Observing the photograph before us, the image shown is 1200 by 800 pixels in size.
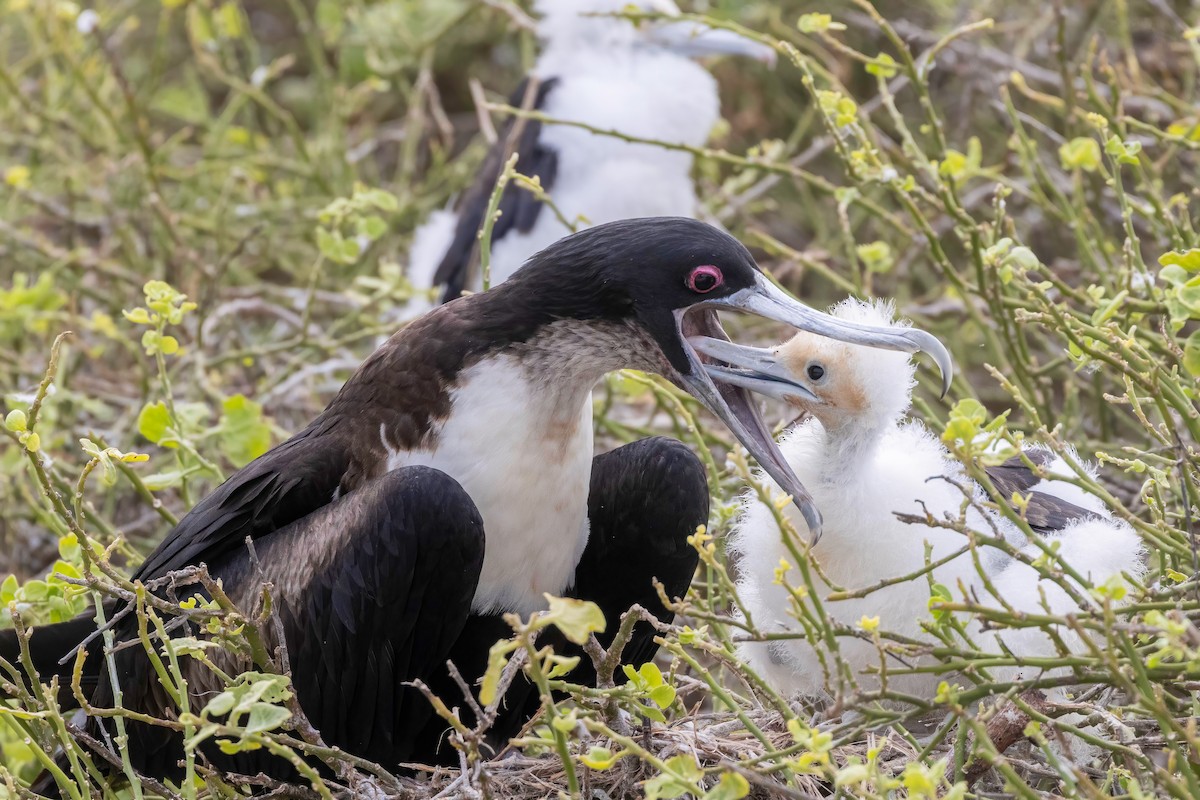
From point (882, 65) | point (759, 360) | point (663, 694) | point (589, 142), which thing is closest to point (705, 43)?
point (589, 142)

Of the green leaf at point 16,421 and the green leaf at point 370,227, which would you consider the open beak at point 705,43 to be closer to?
the green leaf at point 370,227

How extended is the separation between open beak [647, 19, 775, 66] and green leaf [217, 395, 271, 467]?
7.74 ft

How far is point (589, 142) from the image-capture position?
5.16 meters

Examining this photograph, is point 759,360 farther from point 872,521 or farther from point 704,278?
point 872,521

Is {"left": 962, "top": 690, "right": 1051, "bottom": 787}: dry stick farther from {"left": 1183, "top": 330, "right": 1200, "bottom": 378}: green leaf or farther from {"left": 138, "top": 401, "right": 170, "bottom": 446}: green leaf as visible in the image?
{"left": 138, "top": 401, "right": 170, "bottom": 446}: green leaf

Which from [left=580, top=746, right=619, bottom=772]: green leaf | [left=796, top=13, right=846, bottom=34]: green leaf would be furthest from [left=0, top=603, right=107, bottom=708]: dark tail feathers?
[left=796, top=13, right=846, bottom=34]: green leaf

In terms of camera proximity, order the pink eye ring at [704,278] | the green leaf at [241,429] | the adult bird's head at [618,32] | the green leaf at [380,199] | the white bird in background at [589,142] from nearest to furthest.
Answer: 1. the pink eye ring at [704,278]
2. the green leaf at [241,429]
3. the green leaf at [380,199]
4. the white bird in background at [589,142]
5. the adult bird's head at [618,32]

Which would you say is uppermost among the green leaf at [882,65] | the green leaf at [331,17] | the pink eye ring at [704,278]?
the green leaf at [882,65]

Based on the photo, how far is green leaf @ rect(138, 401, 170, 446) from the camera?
285 centimetres

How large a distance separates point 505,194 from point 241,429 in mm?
2110

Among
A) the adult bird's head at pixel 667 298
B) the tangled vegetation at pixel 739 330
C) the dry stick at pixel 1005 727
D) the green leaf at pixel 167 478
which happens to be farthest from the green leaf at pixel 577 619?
the green leaf at pixel 167 478

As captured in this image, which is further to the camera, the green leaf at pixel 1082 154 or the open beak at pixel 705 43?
the open beak at pixel 705 43

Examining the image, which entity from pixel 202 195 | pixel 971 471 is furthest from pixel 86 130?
pixel 971 471

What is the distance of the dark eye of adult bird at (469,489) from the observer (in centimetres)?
250
